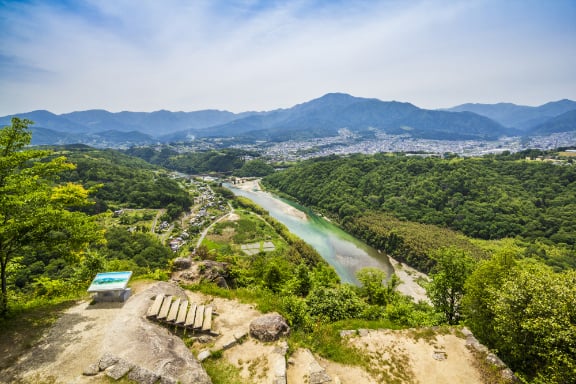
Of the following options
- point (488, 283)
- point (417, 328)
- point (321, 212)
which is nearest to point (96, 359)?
point (417, 328)

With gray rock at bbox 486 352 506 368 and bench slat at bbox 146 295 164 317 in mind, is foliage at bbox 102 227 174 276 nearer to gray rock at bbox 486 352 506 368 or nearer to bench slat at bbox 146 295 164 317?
bench slat at bbox 146 295 164 317

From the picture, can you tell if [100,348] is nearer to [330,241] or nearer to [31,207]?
[31,207]

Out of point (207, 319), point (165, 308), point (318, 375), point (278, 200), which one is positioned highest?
point (165, 308)

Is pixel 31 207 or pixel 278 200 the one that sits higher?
pixel 31 207

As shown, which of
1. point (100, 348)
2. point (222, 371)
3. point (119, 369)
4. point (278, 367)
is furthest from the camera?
point (278, 367)

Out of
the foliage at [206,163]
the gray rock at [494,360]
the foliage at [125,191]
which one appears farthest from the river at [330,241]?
the foliage at [206,163]

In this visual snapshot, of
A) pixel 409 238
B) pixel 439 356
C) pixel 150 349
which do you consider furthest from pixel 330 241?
pixel 150 349

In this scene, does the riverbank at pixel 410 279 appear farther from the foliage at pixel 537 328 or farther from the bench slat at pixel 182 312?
the bench slat at pixel 182 312
